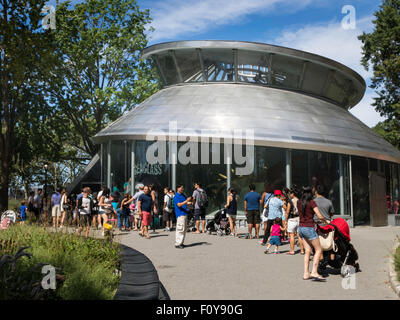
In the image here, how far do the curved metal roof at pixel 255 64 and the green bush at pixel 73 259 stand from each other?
15882 millimetres

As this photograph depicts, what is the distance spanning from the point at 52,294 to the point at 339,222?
5.84 m

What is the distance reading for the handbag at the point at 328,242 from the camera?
8266mm

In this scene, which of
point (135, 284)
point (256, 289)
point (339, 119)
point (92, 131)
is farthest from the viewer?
point (92, 131)

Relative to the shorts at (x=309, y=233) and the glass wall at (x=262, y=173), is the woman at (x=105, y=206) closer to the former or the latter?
the glass wall at (x=262, y=173)

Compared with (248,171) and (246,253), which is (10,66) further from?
(246,253)

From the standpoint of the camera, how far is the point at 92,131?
39.7 metres

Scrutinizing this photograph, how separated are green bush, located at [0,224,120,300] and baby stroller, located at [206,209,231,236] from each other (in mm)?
7439

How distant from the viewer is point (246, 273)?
834 cm

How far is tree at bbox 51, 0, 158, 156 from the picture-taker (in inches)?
1230

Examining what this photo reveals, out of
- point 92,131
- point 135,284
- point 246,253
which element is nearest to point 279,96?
point 246,253

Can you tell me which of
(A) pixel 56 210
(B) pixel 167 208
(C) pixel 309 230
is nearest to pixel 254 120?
(B) pixel 167 208

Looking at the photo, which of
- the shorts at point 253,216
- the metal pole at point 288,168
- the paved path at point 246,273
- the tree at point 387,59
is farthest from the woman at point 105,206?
the tree at point 387,59

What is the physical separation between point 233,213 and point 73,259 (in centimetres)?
882

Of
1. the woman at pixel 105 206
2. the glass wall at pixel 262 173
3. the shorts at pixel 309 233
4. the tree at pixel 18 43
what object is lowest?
the shorts at pixel 309 233
